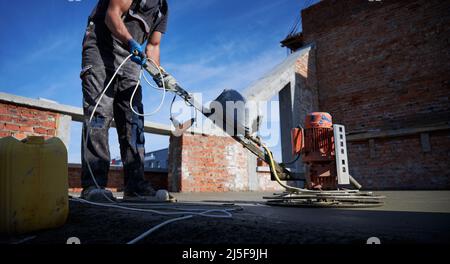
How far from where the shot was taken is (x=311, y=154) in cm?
248

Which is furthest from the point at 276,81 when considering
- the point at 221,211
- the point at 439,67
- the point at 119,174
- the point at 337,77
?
the point at 221,211

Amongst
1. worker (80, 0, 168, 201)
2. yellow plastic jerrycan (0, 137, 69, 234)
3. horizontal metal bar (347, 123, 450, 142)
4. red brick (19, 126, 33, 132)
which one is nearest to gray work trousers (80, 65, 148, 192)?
worker (80, 0, 168, 201)

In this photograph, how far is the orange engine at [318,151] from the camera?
8.08 ft

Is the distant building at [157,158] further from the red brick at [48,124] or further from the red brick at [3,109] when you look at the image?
the red brick at [3,109]

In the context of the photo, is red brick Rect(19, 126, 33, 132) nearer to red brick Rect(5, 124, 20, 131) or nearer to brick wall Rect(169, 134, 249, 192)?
red brick Rect(5, 124, 20, 131)

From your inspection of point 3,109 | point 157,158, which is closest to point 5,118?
point 3,109

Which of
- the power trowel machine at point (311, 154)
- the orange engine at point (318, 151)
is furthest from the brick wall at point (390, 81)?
the orange engine at point (318, 151)

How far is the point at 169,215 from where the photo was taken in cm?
132

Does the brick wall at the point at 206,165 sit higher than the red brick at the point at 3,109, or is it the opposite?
the red brick at the point at 3,109

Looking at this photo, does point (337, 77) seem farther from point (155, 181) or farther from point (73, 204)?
point (73, 204)

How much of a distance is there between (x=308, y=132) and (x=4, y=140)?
2239 millimetres

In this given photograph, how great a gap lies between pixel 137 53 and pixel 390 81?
755 cm

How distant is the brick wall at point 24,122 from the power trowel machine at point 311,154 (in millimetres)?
2904
